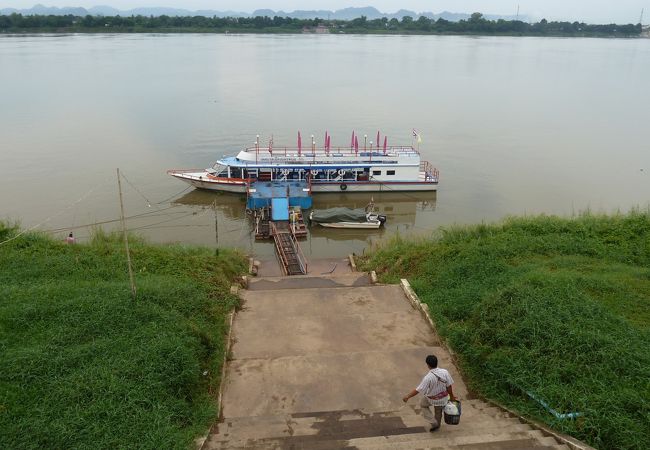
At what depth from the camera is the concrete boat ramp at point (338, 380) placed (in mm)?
6879

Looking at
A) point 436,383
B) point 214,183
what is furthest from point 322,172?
point 436,383

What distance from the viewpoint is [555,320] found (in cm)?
861

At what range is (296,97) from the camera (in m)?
54.5

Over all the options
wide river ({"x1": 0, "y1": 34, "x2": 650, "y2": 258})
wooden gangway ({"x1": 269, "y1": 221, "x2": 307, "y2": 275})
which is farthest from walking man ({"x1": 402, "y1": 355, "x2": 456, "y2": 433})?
wide river ({"x1": 0, "y1": 34, "x2": 650, "y2": 258})

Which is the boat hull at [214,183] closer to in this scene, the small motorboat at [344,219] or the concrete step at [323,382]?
the small motorboat at [344,219]

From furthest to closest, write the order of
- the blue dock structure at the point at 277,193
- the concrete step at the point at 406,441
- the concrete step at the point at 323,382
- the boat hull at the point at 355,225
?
1. the blue dock structure at the point at 277,193
2. the boat hull at the point at 355,225
3. the concrete step at the point at 323,382
4. the concrete step at the point at 406,441

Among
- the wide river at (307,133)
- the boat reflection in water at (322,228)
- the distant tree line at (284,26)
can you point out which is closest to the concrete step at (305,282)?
the wide river at (307,133)

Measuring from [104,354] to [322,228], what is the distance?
15.4 metres

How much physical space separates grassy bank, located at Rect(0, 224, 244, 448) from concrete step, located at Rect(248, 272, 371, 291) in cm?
161

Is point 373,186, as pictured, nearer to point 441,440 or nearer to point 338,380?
point 338,380

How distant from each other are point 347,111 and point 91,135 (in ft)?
73.4

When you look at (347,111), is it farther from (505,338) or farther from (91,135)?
(505,338)

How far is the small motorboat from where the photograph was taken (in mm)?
22891

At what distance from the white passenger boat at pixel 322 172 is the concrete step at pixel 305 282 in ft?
39.5
